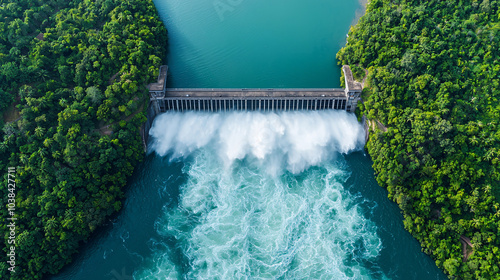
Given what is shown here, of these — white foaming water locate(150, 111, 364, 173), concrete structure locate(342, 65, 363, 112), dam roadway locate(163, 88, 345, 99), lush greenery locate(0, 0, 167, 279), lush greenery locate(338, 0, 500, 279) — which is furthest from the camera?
dam roadway locate(163, 88, 345, 99)

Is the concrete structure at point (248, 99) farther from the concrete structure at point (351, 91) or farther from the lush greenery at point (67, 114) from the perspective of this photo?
the lush greenery at point (67, 114)

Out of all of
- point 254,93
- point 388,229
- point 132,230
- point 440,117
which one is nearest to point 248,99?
point 254,93

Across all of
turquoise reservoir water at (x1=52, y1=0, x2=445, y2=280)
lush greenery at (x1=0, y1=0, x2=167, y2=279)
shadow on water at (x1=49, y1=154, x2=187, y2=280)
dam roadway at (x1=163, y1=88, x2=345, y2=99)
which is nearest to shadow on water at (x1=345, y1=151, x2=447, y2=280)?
turquoise reservoir water at (x1=52, y1=0, x2=445, y2=280)

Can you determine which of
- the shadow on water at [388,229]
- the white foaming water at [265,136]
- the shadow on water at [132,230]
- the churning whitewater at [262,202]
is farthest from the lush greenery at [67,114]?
the shadow on water at [388,229]

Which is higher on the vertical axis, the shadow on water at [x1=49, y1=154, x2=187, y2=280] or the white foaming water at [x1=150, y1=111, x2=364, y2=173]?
the white foaming water at [x1=150, y1=111, x2=364, y2=173]

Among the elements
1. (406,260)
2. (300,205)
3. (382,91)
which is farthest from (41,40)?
(406,260)

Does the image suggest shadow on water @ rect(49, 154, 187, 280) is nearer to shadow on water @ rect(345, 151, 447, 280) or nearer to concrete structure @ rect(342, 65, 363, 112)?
shadow on water @ rect(345, 151, 447, 280)

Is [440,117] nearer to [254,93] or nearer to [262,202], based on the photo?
[254,93]
